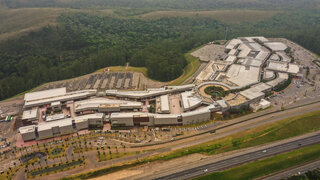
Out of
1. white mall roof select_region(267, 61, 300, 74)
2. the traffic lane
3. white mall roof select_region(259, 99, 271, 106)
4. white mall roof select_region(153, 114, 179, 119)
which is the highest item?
white mall roof select_region(267, 61, 300, 74)

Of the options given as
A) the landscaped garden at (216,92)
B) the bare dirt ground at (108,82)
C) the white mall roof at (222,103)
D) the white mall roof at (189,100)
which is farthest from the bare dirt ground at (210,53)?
the white mall roof at (222,103)

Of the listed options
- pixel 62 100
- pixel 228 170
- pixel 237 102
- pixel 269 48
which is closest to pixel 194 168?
pixel 228 170

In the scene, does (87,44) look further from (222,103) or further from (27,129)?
(222,103)

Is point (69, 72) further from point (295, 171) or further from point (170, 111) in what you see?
point (295, 171)

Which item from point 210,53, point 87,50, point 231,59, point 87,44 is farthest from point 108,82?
point 231,59

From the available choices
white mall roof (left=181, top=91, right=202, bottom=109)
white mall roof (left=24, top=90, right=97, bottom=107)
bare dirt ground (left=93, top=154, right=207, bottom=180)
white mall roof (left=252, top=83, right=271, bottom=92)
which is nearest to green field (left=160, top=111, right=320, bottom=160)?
bare dirt ground (left=93, top=154, right=207, bottom=180)

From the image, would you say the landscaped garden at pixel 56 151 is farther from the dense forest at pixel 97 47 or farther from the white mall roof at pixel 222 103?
the dense forest at pixel 97 47

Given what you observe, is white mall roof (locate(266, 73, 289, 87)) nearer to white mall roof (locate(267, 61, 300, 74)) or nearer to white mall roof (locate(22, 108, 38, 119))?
white mall roof (locate(267, 61, 300, 74))
